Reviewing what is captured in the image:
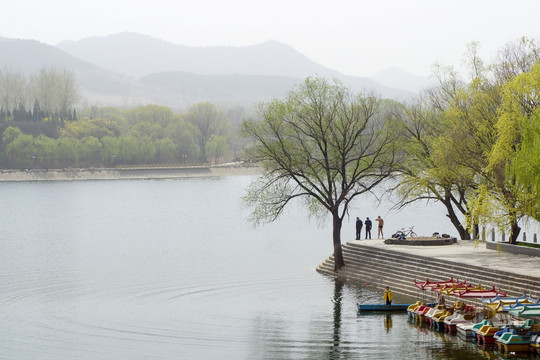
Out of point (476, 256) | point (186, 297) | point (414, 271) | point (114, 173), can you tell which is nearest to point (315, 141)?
point (414, 271)

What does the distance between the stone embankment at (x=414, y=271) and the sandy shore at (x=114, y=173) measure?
416 feet

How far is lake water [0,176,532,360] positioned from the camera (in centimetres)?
3045

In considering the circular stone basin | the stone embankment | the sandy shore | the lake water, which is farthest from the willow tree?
the sandy shore

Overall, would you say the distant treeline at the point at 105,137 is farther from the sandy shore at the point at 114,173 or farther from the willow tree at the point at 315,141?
the willow tree at the point at 315,141

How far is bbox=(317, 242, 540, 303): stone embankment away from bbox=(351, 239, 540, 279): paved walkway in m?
0.05

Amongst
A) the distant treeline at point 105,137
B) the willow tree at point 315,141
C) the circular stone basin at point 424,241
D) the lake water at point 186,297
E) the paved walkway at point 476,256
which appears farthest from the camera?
the distant treeline at point 105,137

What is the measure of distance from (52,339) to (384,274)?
1740 cm

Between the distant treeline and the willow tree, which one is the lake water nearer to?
the willow tree

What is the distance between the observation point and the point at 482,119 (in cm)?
4425

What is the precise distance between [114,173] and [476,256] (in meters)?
138

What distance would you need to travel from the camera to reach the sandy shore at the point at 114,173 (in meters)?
167

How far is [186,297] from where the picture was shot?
4100cm

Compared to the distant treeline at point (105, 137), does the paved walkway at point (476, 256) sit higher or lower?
lower

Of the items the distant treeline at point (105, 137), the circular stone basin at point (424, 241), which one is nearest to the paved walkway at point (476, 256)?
the circular stone basin at point (424, 241)
